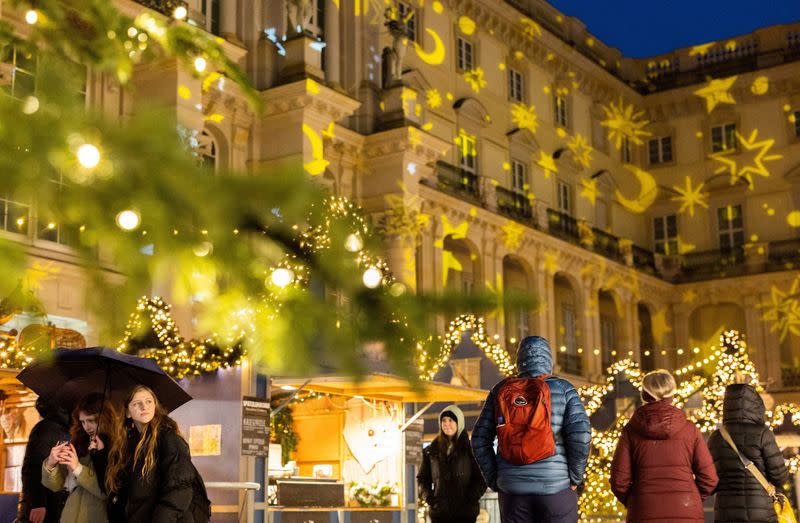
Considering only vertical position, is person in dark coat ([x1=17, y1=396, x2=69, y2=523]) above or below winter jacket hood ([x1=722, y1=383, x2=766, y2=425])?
below

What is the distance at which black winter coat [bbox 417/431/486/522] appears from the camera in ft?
26.1

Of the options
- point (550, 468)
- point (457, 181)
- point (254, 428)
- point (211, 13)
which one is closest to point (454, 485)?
point (550, 468)

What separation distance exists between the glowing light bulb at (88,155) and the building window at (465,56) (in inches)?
Result: 1071

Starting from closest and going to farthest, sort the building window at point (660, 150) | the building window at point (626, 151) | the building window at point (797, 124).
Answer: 1. the building window at point (797, 124)
2. the building window at point (626, 151)
3. the building window at point (660, 150)

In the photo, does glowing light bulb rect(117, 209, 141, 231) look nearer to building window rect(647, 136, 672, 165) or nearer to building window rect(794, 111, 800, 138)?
building window rect(794, 111, 800, 138)

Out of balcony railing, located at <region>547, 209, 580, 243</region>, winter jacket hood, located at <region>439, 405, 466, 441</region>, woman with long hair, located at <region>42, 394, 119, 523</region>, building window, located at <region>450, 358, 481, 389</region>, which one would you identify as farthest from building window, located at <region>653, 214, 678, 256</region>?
woman with long hair, located at <region>42, 394, 119, 523</region>

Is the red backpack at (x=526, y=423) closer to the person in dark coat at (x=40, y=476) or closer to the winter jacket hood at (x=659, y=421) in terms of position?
the winter jacket hood at (x=659, y=421)

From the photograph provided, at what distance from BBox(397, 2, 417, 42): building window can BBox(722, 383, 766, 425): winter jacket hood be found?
19.9 m

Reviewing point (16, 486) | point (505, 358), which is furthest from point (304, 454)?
point (505, 358)

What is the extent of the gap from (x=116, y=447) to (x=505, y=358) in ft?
47.2

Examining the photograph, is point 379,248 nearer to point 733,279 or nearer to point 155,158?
point 155,158

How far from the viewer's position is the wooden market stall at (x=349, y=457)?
37.6ft

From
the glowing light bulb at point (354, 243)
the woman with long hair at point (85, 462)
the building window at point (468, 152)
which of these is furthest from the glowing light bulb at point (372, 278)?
the building window at point (468, 152)

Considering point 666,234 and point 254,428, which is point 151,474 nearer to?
point 254,428
